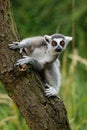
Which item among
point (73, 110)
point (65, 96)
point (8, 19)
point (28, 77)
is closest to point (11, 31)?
point (8, 19)

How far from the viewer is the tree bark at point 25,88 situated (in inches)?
126

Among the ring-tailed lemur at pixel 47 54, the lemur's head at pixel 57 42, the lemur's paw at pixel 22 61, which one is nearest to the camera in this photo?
the lemur's paw at pixel 22 61

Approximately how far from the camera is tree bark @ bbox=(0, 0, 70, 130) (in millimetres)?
3213

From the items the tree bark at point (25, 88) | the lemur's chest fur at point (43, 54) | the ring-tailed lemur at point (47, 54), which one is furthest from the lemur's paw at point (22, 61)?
the lemur's chest fur at point (43, 54)

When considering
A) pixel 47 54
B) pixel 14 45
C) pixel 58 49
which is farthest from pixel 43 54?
pixel 14 45

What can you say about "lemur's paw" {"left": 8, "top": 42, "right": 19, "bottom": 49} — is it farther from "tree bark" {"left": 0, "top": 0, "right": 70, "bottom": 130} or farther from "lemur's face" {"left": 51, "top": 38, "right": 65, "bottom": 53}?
"lemur's face" {"left": 51, "top": 38, "right": 65, "bottom": 53}

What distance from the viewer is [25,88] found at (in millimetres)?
3248

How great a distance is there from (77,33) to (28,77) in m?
6.45

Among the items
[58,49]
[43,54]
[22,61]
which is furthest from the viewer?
[58,49]

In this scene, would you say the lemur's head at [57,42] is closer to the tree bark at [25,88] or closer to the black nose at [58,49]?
the black nose at [58,49]

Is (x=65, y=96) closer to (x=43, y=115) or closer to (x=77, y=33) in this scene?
(x=43, y=115)

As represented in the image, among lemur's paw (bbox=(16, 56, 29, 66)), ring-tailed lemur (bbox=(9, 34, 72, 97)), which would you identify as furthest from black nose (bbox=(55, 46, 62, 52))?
lemur's paw (bbox=(16, 56, 29, 66))

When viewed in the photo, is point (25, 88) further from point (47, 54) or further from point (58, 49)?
point (58, 49)

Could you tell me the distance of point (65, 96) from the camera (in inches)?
207
